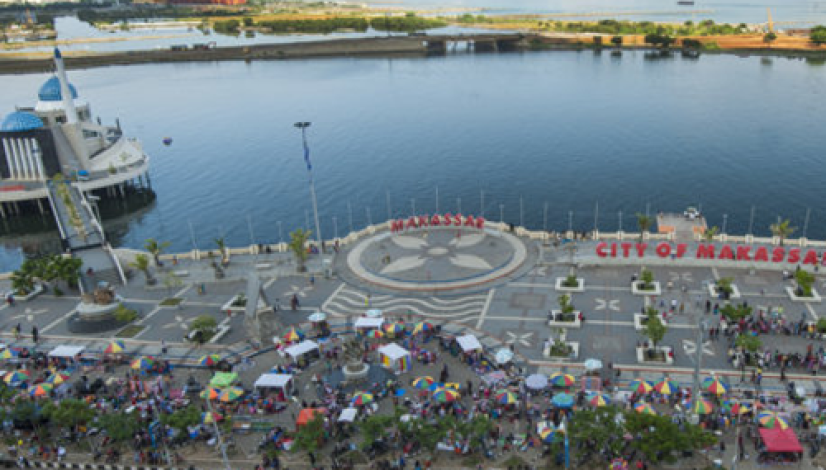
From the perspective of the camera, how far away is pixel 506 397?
177 ft

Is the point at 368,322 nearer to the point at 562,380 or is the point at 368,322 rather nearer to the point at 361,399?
the point at 361,399

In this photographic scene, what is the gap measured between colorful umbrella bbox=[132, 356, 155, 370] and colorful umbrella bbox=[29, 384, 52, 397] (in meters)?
7.48

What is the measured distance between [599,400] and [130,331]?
178 feet

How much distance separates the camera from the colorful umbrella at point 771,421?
4888 centimetres

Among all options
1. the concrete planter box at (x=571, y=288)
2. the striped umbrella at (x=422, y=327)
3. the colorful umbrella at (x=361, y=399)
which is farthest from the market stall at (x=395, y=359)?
the concrete planter box at (x=571, y=288)

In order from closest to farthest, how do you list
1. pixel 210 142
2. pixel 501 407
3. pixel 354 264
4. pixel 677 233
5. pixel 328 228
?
pixel 501 407
pixel 354 264
pixel 677 233
pixel 328 228
pixel 210 142

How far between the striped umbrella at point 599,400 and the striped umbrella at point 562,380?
363cm

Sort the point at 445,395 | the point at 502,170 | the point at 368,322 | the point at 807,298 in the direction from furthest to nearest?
the point at 502,170 → the point at 807,298 → the point at 368,322 → the point at 445,395

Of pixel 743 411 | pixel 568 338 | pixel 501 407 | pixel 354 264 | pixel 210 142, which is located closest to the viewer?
pixel 743 411

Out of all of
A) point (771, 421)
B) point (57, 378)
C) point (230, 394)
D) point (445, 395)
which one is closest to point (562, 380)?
point (445, 395)

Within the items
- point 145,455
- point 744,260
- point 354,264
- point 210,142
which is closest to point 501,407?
point 145,455

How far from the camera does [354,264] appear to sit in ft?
290

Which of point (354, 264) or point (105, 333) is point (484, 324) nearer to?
point (354, 264)

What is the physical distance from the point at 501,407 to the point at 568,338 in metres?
15.9
